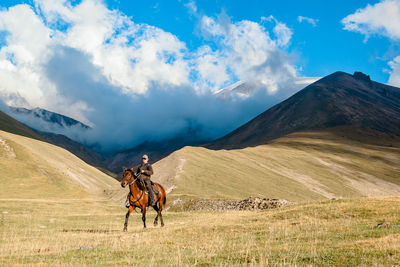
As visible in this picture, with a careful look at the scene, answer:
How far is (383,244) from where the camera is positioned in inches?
488

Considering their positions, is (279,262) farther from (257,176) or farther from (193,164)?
(257,176)

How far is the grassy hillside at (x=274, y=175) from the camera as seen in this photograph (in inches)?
2997

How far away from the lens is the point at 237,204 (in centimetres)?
4403

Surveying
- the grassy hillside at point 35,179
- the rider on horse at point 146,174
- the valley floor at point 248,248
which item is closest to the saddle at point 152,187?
the rider on horse at point 146,174

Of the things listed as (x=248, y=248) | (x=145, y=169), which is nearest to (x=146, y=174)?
(x=145, y=169)

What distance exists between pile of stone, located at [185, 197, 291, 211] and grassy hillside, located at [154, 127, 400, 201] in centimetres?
655

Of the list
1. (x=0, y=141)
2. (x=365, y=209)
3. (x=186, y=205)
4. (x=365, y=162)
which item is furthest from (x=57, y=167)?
(x=365, y=162)

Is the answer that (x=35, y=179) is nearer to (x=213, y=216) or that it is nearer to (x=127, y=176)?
(x=213, y=216)

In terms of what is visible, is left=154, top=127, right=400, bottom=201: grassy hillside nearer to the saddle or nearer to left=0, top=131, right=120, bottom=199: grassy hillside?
left=0, top=131, right=120, bottom=199: grassy hillside

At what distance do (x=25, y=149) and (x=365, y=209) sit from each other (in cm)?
11778

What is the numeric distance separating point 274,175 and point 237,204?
66402mm

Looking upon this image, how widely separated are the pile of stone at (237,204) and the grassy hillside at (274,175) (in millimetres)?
6551

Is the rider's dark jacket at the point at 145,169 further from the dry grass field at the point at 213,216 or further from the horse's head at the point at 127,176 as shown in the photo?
the dry grass field at the point at 213,216

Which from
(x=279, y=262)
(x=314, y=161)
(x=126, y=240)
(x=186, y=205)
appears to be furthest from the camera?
(x=314, y=161)
